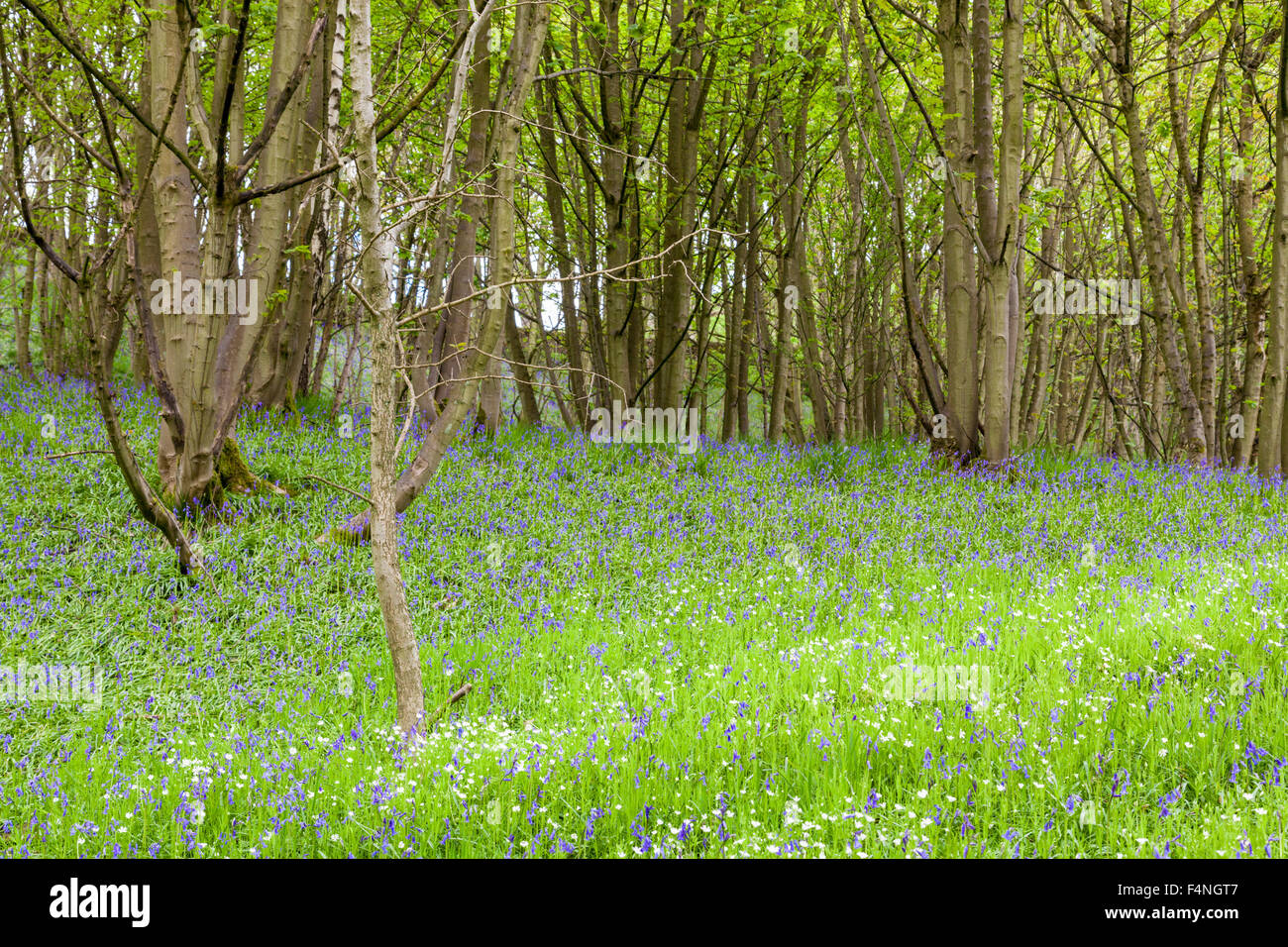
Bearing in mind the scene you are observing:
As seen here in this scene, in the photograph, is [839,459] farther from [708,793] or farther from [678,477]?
[708,793]

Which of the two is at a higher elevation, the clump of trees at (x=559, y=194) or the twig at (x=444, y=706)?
the clump of trees at (x=559, y=194)

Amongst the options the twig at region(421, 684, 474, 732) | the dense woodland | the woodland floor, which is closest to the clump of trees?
the dense woodland

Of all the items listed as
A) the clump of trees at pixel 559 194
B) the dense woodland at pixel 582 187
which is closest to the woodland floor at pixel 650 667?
the clump of trees at pixel 559 194

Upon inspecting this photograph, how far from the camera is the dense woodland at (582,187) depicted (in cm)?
563

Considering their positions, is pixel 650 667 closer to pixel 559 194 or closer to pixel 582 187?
pixel 559 194

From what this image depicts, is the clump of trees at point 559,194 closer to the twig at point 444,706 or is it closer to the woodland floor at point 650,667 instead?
the twig at point 444,706

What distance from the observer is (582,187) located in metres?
18.3

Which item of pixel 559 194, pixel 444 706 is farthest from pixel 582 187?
pixel 444 706

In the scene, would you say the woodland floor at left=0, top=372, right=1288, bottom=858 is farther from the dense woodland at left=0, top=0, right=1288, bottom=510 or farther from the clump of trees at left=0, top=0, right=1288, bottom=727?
the dense woodland at left=0, top=0, right=1288, bottom=510

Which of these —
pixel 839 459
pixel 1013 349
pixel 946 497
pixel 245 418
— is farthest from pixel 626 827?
pixel 1013 349

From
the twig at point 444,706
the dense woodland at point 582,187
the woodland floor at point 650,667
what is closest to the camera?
the woodland floor at point 650,667

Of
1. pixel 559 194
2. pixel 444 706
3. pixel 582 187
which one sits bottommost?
pixel 444 706

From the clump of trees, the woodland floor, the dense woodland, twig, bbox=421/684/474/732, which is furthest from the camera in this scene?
the dense woodland

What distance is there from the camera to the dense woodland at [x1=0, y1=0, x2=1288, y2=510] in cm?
563
